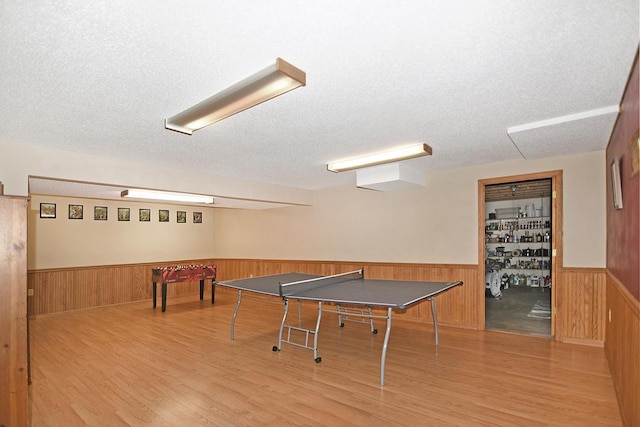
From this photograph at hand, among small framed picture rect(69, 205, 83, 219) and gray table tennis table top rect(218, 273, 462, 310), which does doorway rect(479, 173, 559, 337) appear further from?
small framed picture rect(69, 205, 83, 219)

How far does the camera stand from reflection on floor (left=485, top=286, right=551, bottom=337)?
515 centimetres

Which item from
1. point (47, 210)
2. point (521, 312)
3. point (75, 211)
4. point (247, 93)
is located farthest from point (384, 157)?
point (47, 210)

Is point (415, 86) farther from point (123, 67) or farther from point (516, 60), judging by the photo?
point (123, 67)

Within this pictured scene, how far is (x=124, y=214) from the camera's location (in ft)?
24.7

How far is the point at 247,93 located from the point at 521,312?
20.7 ft

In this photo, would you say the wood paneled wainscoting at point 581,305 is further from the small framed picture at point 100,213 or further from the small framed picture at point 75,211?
the small framed picture at point 75,211

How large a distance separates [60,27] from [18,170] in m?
2.67

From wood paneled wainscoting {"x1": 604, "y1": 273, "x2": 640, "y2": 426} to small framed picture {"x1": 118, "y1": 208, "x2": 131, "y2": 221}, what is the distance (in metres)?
8.35

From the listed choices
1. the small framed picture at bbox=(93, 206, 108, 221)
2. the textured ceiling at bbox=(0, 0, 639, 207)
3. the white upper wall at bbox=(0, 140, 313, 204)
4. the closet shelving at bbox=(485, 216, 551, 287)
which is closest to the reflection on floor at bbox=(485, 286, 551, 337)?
the closet shelving at bbox=(485, 216, 551, 287)

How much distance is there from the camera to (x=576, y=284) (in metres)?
4.39

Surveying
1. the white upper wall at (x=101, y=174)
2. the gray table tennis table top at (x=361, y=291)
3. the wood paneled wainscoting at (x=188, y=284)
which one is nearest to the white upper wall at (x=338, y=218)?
the white upper wall at (x=101, y=174)

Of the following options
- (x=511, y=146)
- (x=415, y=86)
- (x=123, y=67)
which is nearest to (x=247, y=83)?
(x=123, y=67)

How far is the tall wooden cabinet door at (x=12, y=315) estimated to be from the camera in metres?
2.29

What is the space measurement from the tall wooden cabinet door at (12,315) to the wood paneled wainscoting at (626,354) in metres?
3.97
